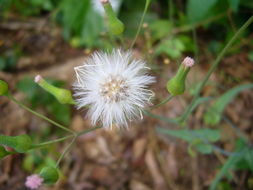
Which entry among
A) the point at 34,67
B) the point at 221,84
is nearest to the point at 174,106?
the point at 221,84

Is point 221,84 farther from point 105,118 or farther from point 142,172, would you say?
point 105,118

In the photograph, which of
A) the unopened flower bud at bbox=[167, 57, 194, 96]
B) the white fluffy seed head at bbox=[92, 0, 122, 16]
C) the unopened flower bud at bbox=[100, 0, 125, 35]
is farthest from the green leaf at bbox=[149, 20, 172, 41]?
the unopened flower bud at bbox=[167, 57, 194, 96]

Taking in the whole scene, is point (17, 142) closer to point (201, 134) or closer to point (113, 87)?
point (113, 87)

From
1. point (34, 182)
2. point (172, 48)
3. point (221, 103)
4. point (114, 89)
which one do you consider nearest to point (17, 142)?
point (34, 182)

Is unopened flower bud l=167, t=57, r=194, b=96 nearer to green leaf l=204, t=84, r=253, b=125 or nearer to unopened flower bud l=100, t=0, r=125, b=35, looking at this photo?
unopened flower bud l=100, t=0, r=125, b=35

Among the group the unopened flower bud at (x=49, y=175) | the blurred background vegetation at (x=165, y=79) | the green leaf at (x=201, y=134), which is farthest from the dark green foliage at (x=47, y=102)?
the unopened flower bud at (x=49, y=175)
